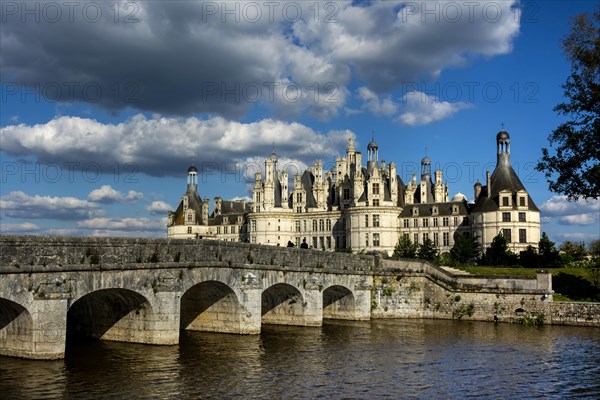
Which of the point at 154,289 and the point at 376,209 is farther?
the point at 376,209

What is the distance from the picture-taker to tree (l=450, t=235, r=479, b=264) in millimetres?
72863

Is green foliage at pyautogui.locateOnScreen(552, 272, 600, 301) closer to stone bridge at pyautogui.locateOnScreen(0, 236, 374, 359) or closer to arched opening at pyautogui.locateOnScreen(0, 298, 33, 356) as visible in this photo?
stone bridge at pyautogui.locateOnScreen(0, 236, 374, 359)

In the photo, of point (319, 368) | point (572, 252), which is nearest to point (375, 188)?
Result: point (572, 252)

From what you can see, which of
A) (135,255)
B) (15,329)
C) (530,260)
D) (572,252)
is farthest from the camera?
(572,252)

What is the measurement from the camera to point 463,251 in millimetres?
74000

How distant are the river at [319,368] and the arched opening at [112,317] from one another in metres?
0.83

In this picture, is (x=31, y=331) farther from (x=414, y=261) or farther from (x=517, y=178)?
(x=517, y=178)

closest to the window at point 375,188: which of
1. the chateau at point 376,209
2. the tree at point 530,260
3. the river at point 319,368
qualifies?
the chateau at point 376,209

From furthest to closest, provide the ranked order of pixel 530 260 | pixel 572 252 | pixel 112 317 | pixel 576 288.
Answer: pixel 572 252, pixel 530 260, pixel 576 288, pixel 112 317

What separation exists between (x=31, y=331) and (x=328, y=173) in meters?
80.7

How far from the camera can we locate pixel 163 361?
2383 cm

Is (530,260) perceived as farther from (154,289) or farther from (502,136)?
(154,289)

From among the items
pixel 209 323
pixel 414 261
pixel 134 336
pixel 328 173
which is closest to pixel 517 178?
pixel 328 173

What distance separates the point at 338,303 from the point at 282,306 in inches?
207
